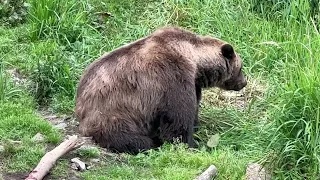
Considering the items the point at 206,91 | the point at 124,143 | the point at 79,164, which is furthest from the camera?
the point at 206,91

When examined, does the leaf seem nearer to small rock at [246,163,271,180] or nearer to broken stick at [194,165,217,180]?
small rock at [246,163,271,180]

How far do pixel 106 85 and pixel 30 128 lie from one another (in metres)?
0.78

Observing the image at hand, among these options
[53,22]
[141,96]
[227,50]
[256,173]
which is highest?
[53,22]

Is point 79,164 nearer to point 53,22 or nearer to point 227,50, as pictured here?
point 227,50

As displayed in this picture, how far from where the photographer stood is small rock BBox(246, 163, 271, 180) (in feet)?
18.6

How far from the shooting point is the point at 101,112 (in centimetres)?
652

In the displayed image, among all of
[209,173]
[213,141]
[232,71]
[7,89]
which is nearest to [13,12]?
[7,89]

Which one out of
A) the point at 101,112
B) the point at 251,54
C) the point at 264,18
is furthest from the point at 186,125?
the point at 264,18

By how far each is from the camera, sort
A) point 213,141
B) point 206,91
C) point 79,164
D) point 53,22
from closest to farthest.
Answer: point 79,164 < point 213,141 < point 206,91 < point 53,22

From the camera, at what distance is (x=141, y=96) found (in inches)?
262

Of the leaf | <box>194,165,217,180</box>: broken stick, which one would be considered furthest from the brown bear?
<box>194,165,217,180</box>: broken stick

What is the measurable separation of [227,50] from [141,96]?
1.17 m

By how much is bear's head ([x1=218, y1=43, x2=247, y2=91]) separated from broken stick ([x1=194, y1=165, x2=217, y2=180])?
1972mm

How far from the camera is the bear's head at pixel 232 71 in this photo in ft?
24.2
